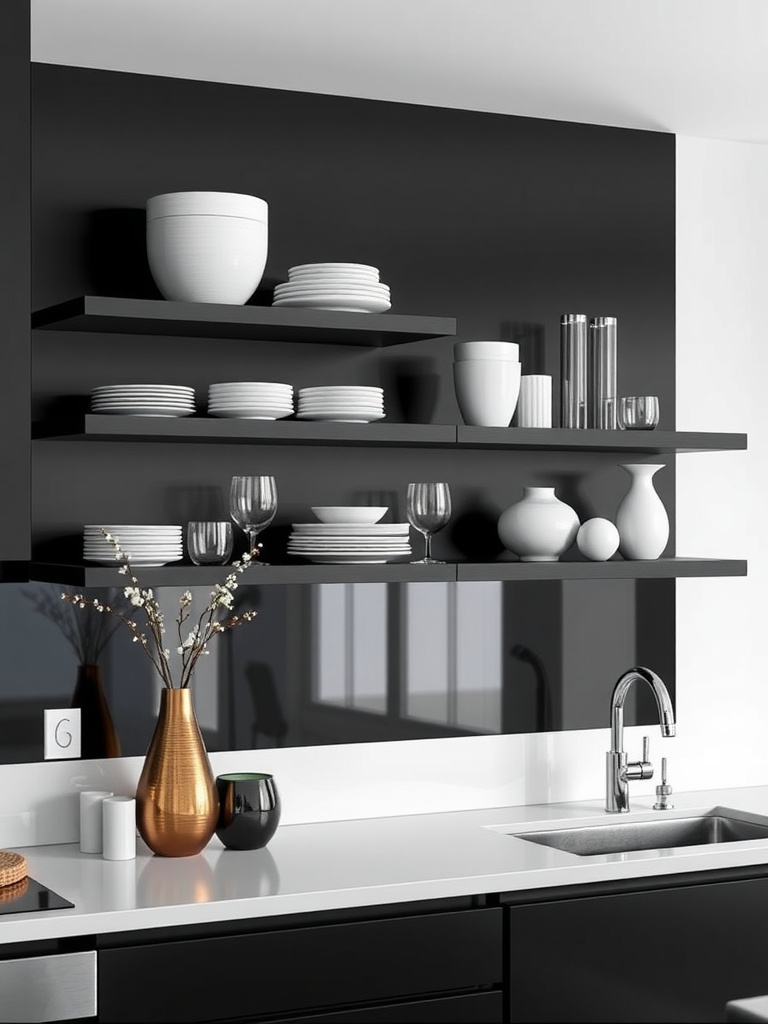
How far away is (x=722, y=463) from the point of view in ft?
12.3

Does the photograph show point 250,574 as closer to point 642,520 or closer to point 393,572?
point 393,572

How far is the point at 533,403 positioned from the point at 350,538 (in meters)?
0.57

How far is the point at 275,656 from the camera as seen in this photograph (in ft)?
10.6

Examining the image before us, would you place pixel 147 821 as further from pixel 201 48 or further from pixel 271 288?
pixel 201 48

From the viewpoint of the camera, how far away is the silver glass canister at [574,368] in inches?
132

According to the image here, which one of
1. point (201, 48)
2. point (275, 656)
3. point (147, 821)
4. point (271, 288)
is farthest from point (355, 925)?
point (201, 48)

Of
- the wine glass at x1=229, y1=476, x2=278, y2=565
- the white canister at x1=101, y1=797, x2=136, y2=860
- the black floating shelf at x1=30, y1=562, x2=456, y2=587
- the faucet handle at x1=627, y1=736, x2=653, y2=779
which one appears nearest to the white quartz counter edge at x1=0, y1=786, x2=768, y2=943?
the white canister at x1=101, y1=797, x2=136, y2=860

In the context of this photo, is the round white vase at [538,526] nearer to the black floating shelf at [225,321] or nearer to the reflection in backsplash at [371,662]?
the reflection in backsplash at [371,662]

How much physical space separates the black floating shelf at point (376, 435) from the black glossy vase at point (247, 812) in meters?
0.69

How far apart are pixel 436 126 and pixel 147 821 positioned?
1.72 metres

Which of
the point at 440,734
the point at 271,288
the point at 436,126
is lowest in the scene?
the point at 440,734

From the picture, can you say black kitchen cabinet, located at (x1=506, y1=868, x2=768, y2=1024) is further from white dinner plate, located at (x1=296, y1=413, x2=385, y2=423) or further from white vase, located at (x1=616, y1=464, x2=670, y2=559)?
white dinner plate, located at (x1=296, y1=413, x2=385, y2=423)

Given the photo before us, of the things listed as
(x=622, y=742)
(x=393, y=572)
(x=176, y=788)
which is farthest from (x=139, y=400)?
(x=622, y=742)

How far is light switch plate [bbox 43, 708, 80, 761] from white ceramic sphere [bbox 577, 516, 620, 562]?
46.4 inches
